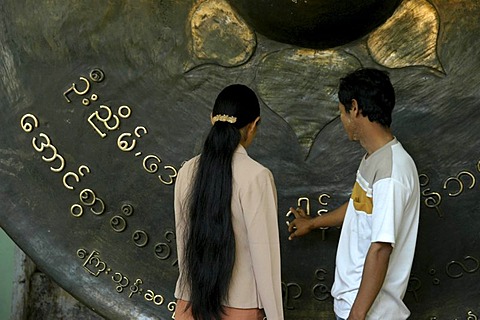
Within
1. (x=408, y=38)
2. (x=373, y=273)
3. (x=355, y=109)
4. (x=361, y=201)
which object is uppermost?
(x=408, y=38)

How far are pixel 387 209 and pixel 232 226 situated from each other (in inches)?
8.3

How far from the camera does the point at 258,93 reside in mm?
1815

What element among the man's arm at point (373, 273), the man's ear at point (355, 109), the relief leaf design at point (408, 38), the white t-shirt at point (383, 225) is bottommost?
the man's arm at point (373, 273)

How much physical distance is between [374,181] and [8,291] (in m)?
1.24

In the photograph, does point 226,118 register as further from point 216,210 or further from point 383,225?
point 383,225

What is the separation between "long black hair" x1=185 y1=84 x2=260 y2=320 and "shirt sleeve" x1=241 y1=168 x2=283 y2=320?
0.03 m

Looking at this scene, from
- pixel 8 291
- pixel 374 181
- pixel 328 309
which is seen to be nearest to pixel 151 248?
pixel 328 309

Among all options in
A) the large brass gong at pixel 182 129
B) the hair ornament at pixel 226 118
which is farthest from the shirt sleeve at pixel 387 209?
the large brass gong at pixel 182 129

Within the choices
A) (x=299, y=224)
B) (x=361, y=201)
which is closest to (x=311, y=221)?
(x=299, y=224)

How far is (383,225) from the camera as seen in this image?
1.45m

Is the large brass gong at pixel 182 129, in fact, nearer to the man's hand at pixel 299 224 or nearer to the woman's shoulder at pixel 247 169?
the man's hand at pixel 299 224

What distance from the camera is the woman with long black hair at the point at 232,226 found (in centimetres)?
Result: 147

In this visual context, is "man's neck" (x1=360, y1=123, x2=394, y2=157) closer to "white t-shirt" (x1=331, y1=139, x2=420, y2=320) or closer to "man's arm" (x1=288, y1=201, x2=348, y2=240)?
"white t-shirt" (x1=331, y1=139, x2=420, y2=320)

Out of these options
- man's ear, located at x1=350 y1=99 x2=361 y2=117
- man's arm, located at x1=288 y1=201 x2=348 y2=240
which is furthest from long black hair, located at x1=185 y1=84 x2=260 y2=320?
man's arm, located at x1=288 y1=201 x2=348 y2=240
